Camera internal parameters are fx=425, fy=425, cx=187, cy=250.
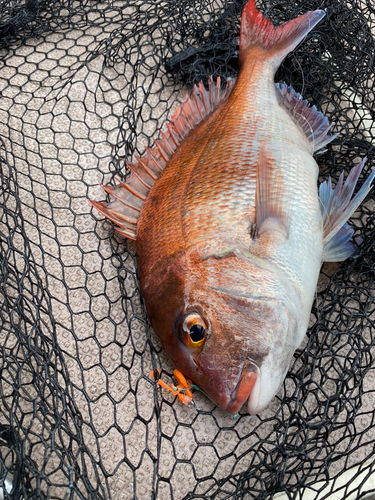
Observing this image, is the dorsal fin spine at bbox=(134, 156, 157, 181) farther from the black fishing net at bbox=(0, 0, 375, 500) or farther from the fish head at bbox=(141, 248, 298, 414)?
the fish head at bbox=(141, 248, 298, 414)

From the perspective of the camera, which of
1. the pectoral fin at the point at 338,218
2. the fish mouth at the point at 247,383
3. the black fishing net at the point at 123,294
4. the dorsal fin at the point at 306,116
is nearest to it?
the fish mouth at the point at 247,383

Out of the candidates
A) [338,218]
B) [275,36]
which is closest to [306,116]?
[275,36]

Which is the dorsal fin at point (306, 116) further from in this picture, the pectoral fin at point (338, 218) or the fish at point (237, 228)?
the pectoral fin at point (338, 218)

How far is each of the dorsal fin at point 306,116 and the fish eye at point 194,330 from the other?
3.09 feet

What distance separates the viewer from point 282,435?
1.40 metres

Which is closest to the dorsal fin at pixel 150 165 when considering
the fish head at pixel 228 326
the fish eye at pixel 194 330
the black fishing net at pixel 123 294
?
the black fishing net at pixel 123 294

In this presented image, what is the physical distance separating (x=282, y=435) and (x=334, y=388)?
0.87 feet

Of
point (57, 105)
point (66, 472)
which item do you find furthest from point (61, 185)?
point (66, 472)

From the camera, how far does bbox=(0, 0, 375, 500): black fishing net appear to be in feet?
4.32

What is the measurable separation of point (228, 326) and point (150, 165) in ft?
2.50

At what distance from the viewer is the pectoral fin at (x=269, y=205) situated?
1.36 metres

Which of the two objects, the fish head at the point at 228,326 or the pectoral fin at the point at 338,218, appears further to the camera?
the pectoral fin at the point at 338,218

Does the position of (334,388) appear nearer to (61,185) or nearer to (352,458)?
(352,458)

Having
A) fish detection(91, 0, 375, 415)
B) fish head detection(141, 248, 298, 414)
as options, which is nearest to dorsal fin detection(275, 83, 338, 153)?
fish detection(91, 0, 375, 415)
